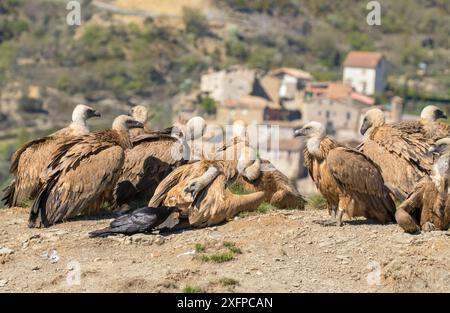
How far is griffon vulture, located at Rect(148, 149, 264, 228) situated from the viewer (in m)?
12.7

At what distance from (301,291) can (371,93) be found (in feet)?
324

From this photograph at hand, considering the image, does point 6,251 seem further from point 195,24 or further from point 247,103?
point 195,24

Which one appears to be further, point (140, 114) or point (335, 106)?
point (335, 106)

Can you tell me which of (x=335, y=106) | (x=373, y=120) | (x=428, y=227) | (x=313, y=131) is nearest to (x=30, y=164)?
(x=313, y=131)

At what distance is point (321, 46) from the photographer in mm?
121938

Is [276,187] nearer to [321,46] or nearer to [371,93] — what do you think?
A: [371,93]

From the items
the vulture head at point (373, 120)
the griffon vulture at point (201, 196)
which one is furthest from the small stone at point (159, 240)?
the vulture head at point (373, 120)

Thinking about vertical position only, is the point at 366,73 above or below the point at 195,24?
below

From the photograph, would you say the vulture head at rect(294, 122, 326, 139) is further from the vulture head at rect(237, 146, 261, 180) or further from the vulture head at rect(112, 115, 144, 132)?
the vulture head at rect(112, 115, 144, 132)

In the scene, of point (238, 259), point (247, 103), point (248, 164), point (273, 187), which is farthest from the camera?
point (247, 103)

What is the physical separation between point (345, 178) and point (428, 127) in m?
3.25

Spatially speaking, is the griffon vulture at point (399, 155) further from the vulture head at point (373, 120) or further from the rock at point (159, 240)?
the rock at point (159, 240)

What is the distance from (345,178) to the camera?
12.6m
